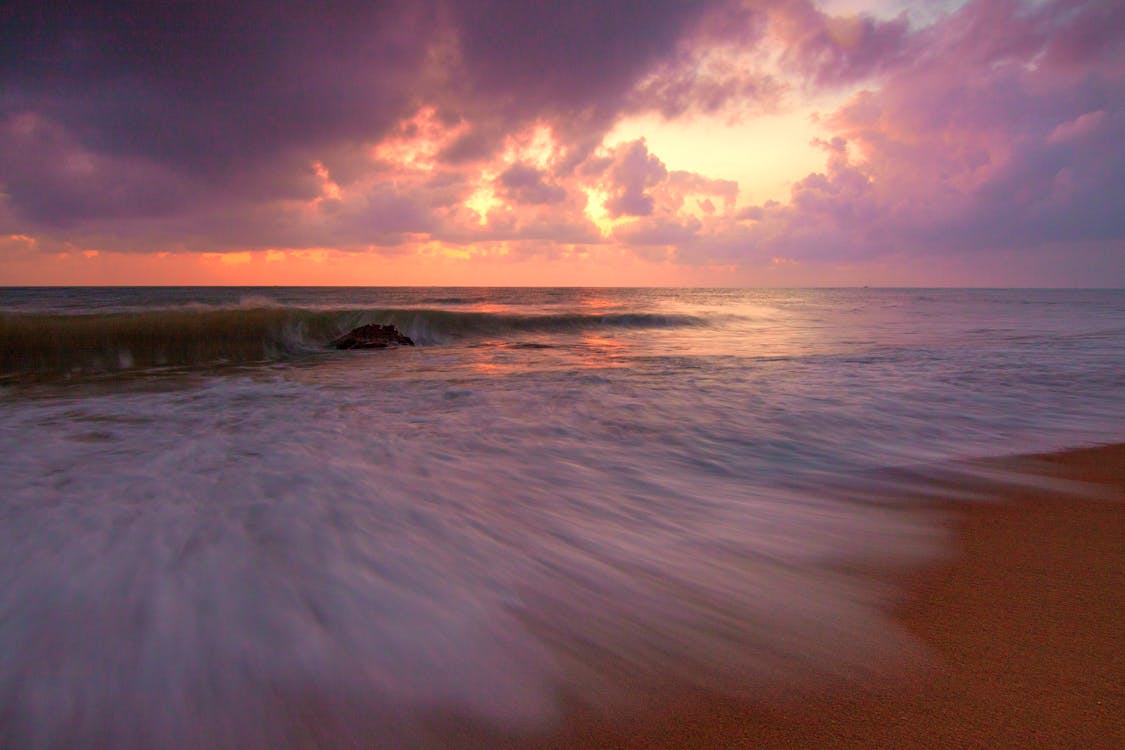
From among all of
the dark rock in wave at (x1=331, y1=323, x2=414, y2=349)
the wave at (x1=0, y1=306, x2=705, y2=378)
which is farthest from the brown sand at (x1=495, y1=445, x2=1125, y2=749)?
the dark rock in wave at (x1=331, y1=323, x2=414, y2=349)

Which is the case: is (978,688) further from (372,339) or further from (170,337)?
(170,337)

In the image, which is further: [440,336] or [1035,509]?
[440,336]

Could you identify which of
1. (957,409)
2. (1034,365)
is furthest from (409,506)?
(1034,365)

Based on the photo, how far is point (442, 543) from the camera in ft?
9.09

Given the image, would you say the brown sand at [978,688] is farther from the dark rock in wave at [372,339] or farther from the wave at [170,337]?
the dark rock in wave at [372,339]

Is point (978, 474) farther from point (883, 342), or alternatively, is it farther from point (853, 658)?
point (883, 342)

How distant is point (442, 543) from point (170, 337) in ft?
41.4

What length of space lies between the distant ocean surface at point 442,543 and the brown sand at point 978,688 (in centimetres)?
12

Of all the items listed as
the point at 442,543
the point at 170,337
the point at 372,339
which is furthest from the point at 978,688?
the point at 170,337

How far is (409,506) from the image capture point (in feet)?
10.7

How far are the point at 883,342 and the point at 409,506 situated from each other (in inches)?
512

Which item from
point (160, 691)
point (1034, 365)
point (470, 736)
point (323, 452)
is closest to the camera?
point (470, 736)

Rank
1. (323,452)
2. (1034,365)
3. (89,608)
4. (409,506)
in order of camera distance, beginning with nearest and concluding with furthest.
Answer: (89,608) < (409,506) < (323,452) < (1034,365)

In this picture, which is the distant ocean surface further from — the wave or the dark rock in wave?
the dark rock in wave
